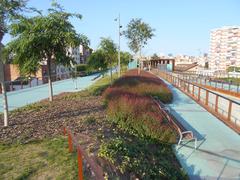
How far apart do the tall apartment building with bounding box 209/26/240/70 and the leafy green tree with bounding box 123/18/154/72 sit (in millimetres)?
82790

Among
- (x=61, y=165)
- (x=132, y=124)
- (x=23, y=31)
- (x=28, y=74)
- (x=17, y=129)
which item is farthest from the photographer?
(x=28, y=74)

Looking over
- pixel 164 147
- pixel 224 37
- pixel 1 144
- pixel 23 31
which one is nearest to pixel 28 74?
pixel 23 31

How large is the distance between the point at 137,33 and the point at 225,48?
95.8 m

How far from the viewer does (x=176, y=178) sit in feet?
15.3

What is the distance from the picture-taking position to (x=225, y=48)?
116 m

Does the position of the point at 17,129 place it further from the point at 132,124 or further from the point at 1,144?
the point at 132,124

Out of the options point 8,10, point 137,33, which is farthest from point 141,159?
point 137,33

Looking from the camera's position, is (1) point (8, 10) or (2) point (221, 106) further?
(2) point (221, 106)

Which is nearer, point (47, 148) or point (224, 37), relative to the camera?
point (47, 148)

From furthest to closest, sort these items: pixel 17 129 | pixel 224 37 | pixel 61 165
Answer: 1. pixel 224 37
2. pixel 17 129
3. pixel 61 165

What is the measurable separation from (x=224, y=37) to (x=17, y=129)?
418 ft

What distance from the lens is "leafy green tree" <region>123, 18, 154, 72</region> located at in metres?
32.9

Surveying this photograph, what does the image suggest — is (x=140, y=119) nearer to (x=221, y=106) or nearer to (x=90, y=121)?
(x=90, y=121)

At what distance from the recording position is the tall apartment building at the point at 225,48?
358 feet
